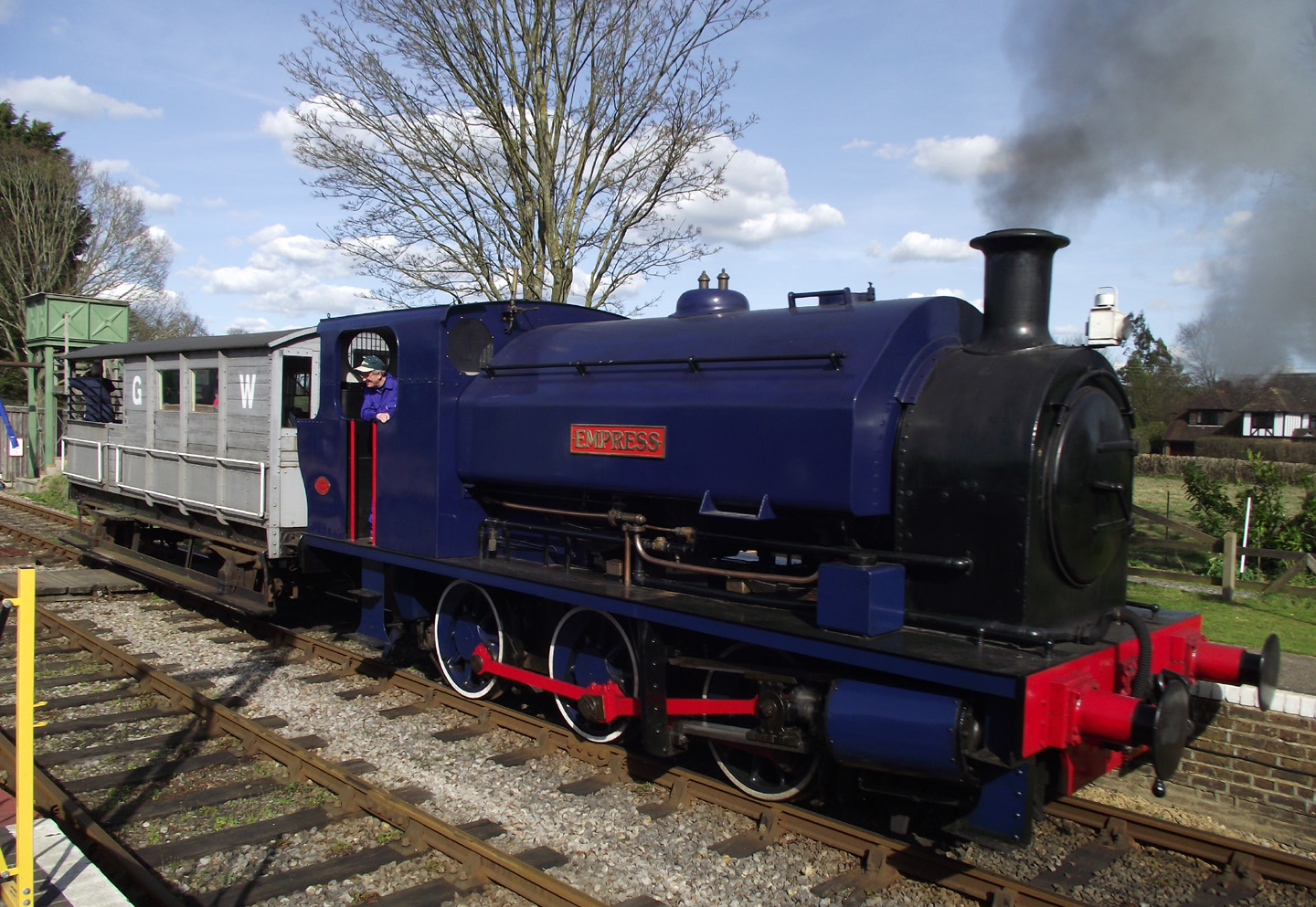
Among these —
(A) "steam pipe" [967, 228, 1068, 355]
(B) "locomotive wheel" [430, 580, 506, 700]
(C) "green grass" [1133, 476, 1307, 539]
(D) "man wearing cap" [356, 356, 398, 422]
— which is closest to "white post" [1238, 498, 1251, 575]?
(C) "green grass" [1133, 476, 1307, 539]

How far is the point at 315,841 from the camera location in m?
4.68

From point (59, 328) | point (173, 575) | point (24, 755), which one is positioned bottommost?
point (173, 575)

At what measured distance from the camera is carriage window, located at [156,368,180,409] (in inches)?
408

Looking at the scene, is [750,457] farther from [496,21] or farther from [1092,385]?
[496,21]

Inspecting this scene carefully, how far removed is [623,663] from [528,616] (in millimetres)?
978

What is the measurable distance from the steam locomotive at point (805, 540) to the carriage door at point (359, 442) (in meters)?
0.29

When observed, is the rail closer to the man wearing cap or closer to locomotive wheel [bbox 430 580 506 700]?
locomotive wheel [bbox 430 580 506 700]

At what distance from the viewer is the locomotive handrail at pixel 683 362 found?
15.3ft

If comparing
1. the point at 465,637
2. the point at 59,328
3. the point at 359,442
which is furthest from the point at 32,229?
the point at 465,637

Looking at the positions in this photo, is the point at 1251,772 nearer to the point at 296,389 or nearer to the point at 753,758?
the point at 753,758

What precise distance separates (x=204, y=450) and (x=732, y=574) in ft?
23.3

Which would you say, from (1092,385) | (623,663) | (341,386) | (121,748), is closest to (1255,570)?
(1092,385)

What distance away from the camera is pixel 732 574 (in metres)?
4.95

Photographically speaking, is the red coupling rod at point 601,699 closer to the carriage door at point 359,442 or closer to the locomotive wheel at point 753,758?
the locomotive wheel at point 753,758
